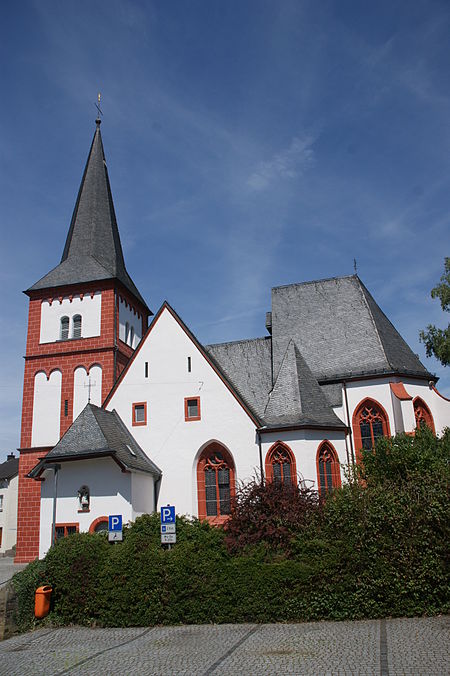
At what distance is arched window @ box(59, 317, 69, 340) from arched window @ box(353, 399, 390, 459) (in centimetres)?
1523

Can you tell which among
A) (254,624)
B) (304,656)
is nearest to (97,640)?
(254,624)

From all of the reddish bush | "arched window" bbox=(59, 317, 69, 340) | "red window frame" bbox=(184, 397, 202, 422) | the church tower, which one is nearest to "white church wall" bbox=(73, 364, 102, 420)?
the church tower

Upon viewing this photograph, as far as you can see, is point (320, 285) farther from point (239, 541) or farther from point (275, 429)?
point (239, 541)

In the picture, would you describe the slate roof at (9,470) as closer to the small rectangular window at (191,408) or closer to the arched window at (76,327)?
the arched window at (76,327)

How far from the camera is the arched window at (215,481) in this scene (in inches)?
878

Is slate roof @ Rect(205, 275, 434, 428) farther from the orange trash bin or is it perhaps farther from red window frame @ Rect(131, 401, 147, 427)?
the orange trash bin

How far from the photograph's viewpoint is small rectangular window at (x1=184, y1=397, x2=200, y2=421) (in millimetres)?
23234

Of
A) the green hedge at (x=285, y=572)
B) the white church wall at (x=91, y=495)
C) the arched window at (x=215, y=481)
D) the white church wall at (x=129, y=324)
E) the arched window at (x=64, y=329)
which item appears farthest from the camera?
the white church wall at (x=129, y=324)

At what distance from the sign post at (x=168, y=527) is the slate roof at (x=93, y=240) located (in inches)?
671

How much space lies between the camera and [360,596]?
40.2ft

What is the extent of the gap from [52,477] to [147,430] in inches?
164

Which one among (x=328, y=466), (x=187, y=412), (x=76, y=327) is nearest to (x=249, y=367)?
(x=187, y=412)

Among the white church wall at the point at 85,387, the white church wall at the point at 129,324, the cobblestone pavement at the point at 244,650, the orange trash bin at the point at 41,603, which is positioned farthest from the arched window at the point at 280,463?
the white church wall at the point at 129,324

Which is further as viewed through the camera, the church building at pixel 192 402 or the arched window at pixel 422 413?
the arched window at pixel 422 413
